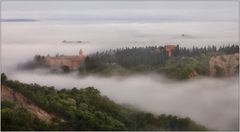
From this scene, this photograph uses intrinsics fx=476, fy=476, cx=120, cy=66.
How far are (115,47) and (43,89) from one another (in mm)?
737

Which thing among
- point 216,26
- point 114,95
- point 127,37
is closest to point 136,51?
point 127,37

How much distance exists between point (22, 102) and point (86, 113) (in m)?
0.57

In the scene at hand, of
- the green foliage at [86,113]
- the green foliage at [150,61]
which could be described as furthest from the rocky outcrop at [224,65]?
the green foliage at [86,113]

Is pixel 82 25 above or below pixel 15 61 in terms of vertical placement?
above

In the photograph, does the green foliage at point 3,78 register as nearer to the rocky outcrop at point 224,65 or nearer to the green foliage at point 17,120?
the green foliage at point 17,120

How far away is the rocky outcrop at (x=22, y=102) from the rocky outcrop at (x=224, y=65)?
147 centimetres

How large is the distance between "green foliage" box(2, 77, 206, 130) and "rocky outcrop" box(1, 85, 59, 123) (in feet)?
0.13

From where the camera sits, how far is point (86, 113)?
13.8 feet

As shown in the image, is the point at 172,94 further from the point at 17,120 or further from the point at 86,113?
the point at 17,120

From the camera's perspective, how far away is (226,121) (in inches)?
163

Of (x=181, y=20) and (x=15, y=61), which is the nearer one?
(x=15, y=61)

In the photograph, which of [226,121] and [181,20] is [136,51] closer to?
[181,20]

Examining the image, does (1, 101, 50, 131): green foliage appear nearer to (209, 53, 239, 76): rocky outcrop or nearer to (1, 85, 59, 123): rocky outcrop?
(1, 85, 59, 123): rocky outcrop

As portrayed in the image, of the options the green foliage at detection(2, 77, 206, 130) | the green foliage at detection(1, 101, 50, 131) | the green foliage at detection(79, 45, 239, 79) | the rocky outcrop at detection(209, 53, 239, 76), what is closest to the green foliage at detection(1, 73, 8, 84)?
the green foliage at detection(2, 77, 206, 130)
